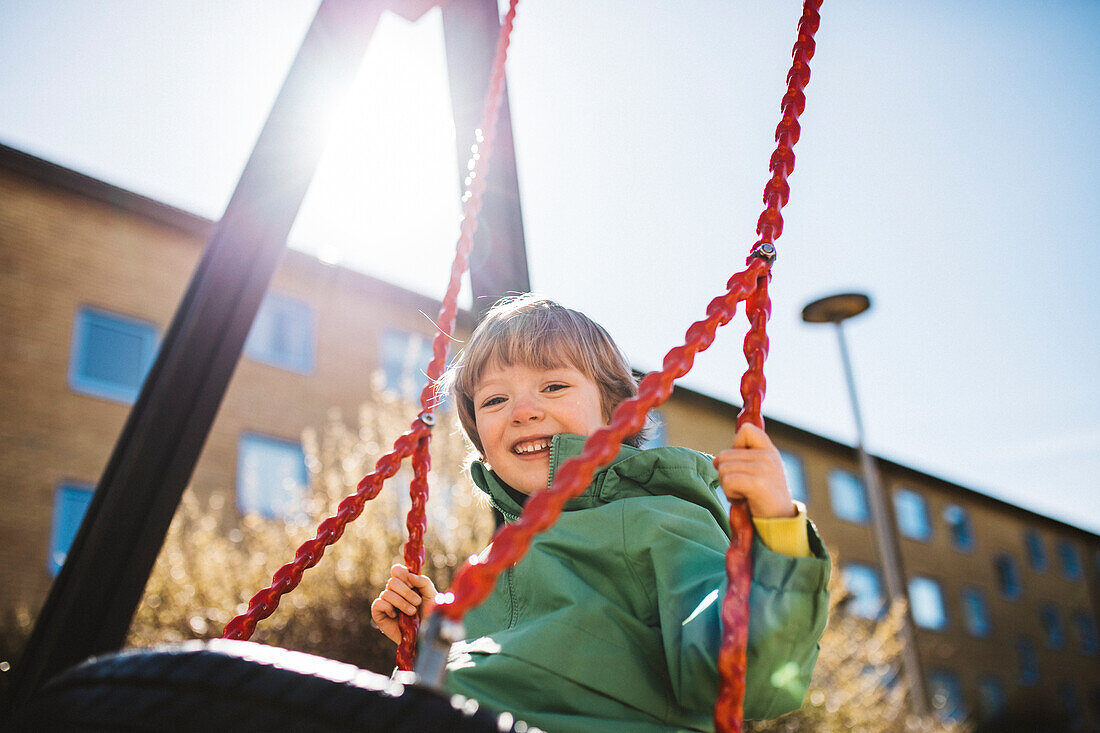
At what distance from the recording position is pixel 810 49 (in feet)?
4.22

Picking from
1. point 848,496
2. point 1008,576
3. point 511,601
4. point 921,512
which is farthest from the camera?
point 1008,576

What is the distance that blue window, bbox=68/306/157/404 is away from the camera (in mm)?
10867

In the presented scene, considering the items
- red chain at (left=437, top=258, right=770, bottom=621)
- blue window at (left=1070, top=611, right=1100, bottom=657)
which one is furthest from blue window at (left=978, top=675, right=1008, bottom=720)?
red chain at (left=437, top=258, right=770, bottom=621)

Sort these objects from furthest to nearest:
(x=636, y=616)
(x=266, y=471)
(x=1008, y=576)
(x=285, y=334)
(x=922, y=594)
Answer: (x=1008, y=576) → (x=922, y=594) → (x=285, y=334) → (x=266, y=471) → (x=636, y=616)

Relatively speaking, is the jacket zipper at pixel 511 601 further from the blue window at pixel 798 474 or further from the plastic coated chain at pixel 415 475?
the blue window at pixel 798 474

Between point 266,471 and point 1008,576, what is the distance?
74.5 ft

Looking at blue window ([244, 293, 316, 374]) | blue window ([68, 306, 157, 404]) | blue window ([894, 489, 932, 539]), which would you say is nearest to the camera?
blue window ([68, 306, 157, 404])

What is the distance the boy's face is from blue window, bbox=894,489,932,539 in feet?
73.3

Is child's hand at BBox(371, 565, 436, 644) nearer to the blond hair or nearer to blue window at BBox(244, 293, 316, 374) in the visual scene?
the blond hair

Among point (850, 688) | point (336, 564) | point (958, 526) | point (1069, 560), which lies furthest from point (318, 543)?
point (1069, 560)

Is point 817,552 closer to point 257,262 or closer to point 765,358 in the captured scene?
point 765,358

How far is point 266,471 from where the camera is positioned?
11805 millimetres

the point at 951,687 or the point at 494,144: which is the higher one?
the point at 494,144

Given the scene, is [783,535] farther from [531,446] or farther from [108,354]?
[108,354]
